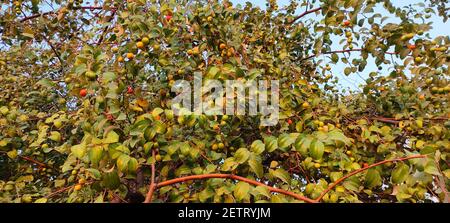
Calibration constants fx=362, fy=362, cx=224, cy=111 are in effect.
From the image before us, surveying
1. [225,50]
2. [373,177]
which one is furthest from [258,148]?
[225,50]

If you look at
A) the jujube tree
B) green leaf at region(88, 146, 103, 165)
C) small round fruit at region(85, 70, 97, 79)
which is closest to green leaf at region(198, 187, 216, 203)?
the jujube tree

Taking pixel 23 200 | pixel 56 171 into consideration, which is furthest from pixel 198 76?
pixel 56 171

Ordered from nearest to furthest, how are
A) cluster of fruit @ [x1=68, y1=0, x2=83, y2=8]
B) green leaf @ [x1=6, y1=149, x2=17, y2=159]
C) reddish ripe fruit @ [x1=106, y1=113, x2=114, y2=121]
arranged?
reddish ripe fruit @ [x1=106, y1=113, x2=114, y2=121] → green leaf @ [x1=6, y1=149, x2=17, y2=159] → cluster of fruit @ [x1=68, y1=0, x2=83, y2=8]

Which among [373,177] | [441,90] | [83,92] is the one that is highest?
[441,90]

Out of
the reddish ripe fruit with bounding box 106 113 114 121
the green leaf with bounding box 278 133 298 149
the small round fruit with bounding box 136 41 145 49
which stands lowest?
the green leaf with bounding box 278 133 298 149

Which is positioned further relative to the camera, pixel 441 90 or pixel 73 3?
pixel 73 3

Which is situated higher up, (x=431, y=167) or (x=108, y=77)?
(x=108, y=77)

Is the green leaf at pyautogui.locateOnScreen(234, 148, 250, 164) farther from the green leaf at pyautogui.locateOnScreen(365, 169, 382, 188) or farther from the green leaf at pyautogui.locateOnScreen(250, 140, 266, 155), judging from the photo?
the green leaf at pyautogui.locateOnScreen(365, 169, 382, 188)

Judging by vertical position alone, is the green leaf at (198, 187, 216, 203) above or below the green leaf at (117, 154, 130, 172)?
below

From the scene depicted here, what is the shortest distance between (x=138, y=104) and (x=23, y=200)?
1003 mm

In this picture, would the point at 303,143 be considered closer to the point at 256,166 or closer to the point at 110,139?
the point at 256,166

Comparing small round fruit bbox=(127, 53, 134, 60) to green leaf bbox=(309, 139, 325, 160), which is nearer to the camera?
green leaf bbox=(309, 139, 325, 160)

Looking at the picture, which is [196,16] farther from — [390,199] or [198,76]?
[390,199]

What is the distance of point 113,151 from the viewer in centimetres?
192
